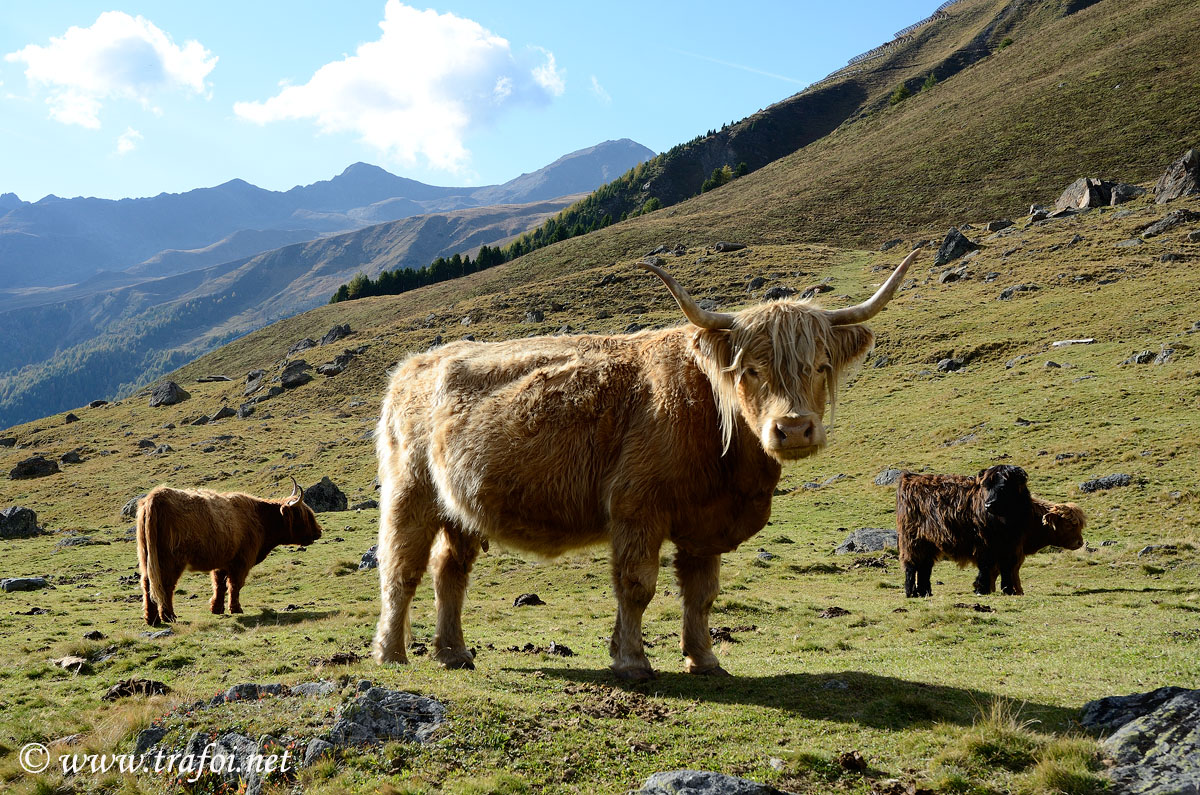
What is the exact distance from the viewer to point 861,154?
111750mm

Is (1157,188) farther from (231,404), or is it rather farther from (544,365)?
(231,404)

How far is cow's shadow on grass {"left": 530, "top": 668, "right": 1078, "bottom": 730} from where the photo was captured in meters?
5.86

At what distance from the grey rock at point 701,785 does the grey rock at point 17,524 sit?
116 feet

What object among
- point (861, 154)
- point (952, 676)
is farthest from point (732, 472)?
point (861, 154)

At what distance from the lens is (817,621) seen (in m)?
12.2

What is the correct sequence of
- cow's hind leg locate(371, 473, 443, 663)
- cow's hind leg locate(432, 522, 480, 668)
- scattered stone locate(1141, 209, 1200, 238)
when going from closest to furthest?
1. cow's hind leg locate(371, 473, 443, 663)
2. cow's hind leg locate(432, 522, 480, 668)
3. scattered stone locate(1141, 209, 1200, 238)

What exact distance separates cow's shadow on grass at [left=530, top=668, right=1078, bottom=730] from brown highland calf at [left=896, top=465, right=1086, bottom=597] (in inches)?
292

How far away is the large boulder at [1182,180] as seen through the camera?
58.5m

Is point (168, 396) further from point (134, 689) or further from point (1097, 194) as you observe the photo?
point (1097, 194)

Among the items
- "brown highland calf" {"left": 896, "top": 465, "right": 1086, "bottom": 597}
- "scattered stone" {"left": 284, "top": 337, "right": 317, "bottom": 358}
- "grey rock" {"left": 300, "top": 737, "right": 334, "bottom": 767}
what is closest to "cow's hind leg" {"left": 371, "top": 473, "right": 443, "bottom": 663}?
"grey rock" {"left": 300, "top": 737, "right": 334, "bottom": 767}

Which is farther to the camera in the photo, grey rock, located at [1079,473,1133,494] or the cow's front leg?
grey rock, located at [1079,473,1133,494]

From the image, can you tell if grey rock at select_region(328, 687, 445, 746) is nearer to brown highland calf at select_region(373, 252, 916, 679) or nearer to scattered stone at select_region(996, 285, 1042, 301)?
brown highland calf at select_region(373, 252, 916, 679)

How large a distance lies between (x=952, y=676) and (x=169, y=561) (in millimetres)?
13464

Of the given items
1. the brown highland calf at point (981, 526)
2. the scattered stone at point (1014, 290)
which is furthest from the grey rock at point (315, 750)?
the scattered stone at point (1014, 290)
